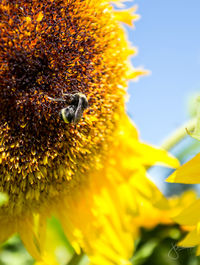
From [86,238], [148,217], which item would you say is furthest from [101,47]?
[148,217]

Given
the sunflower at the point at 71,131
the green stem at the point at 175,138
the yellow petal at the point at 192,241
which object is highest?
the sunflower at the point at 71,131

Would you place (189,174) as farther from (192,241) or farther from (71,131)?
(71,131)

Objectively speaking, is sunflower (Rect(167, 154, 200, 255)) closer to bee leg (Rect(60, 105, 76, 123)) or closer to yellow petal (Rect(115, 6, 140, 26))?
bee leg (Rect(60, 105, 76, 123))

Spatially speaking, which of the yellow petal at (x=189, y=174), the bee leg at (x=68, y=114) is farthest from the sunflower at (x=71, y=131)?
the yellow petal at (x=189, y=174)

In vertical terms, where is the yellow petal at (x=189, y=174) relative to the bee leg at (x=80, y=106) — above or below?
below

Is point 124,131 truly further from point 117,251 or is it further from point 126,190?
point 117,251

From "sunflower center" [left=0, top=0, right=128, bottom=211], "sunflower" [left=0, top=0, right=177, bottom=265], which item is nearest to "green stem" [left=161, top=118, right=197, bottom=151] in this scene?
"sunflower" [left=0, top=0, right=177, bottom=265]

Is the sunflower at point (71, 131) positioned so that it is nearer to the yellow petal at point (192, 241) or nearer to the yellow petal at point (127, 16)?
the yellow petal at point (127, 16)

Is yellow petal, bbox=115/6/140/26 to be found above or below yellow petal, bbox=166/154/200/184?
above

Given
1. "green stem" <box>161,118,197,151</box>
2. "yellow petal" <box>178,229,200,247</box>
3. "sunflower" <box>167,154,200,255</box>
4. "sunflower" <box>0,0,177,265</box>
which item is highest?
"sunflower" <box>0,0,177,265</box>
